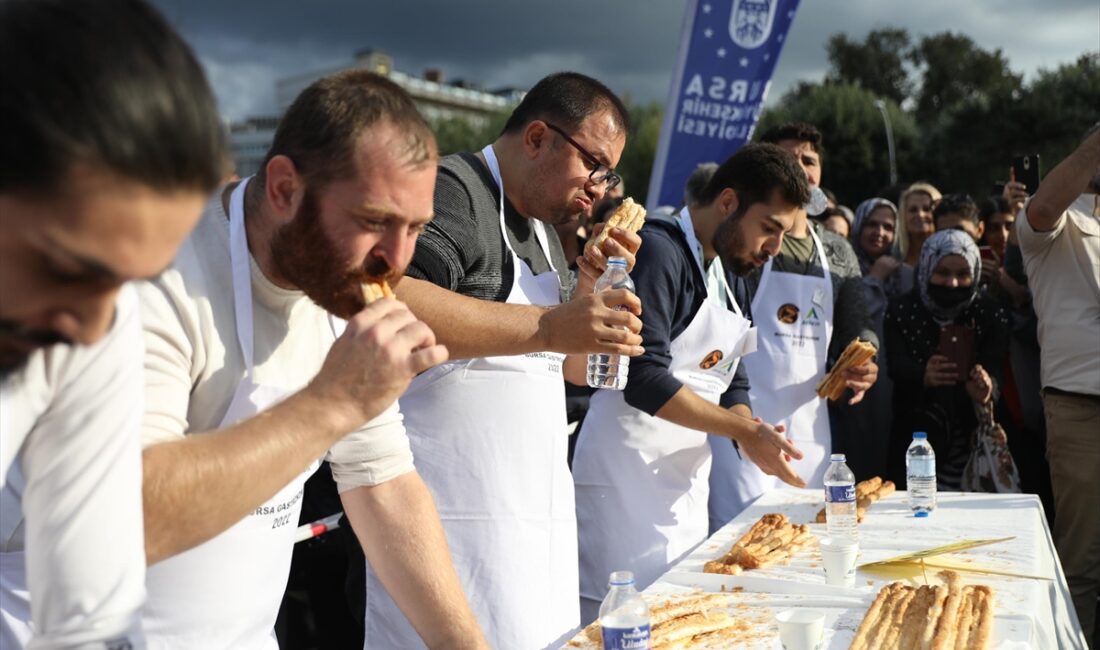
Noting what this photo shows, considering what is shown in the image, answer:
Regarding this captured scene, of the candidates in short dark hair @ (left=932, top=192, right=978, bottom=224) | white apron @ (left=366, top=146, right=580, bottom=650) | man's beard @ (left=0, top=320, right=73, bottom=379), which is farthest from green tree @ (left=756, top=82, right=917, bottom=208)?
man's beard @ (left=0, top=320, right=73, bottom=379)

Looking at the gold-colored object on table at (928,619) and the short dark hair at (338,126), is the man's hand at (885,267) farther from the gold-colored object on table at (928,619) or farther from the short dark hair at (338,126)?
the short dark hair at (338,126)

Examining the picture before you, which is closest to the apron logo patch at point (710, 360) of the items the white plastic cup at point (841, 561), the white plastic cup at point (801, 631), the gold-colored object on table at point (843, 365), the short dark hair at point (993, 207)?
the gold-colored object on table at point (843, 365)

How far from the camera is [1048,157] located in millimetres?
32188

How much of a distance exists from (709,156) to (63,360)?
7450mm

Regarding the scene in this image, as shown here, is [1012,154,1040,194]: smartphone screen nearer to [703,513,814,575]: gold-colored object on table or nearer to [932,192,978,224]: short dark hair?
[932,192,978,224]: short dark hair

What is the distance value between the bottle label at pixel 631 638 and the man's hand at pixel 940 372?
3.92 metres

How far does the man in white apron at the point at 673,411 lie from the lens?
3662mm

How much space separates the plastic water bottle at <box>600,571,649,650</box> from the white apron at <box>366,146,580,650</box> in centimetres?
76

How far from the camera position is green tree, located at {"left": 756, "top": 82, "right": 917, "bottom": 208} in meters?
38.6

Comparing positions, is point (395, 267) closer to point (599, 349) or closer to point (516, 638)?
point (599, 349)

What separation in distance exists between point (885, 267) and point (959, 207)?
0.56 metres

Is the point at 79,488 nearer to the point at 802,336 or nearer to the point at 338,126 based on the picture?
the point at 338,126

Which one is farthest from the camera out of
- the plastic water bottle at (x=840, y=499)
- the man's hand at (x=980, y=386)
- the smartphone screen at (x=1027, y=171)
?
the smartphone screen at (x=1027, y=171)

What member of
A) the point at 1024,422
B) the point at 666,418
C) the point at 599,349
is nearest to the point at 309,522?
the point at 666,418
